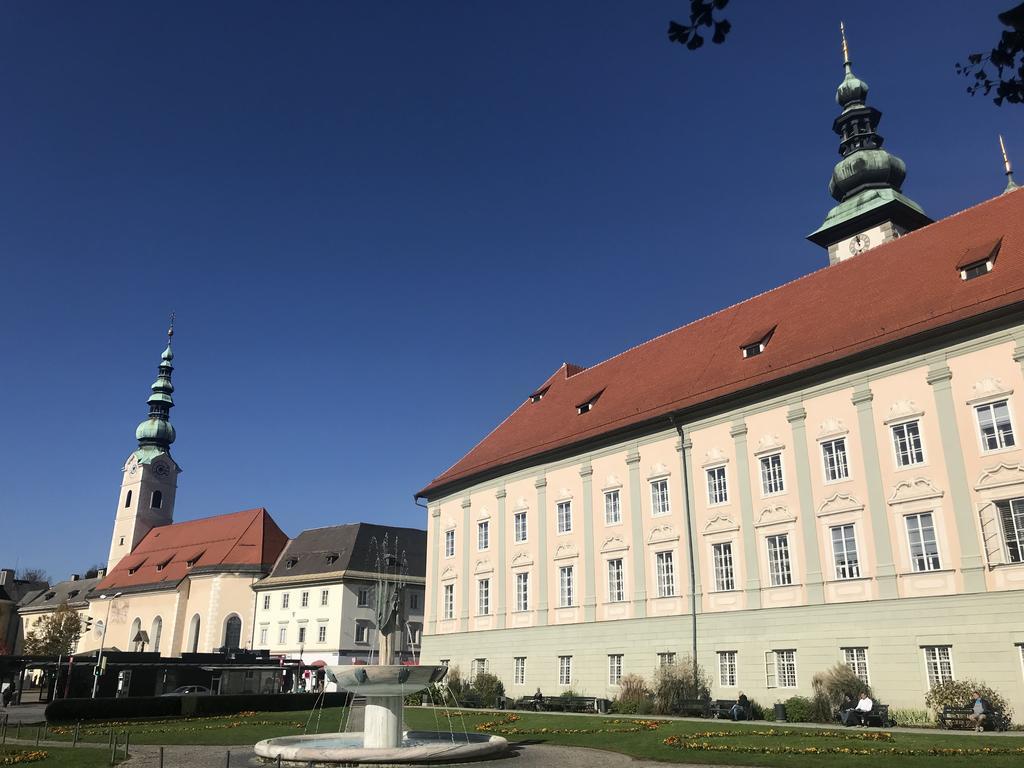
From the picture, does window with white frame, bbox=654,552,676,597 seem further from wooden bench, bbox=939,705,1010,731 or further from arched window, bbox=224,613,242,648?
arched window, bbox=224,613,242,648

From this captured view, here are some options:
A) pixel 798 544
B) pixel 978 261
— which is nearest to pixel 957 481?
pixel 798 544

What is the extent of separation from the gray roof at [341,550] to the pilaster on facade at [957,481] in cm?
4904

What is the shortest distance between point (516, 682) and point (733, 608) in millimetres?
12836

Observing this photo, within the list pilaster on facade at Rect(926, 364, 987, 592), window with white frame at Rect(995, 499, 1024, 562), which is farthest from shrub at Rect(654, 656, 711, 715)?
window with white frame at Rect(995, 499, 1024, 562)

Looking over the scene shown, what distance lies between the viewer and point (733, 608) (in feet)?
102

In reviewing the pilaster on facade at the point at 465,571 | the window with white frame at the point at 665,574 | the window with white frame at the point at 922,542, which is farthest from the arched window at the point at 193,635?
the window with white frame at the point at 922,542

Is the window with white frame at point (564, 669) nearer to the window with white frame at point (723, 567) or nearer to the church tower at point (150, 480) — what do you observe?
the window with white frame at point (723, 567)

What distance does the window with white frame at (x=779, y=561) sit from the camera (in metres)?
29.8

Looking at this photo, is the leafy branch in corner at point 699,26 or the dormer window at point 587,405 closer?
the leafy branch in corner at point 699,26

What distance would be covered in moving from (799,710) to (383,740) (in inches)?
567

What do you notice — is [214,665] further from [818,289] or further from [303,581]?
[818,289]

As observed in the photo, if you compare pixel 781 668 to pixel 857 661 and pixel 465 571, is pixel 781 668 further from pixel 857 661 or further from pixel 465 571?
pixel 465 571

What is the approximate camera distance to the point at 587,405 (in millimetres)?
41812

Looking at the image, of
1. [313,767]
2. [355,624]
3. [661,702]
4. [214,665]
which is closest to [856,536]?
[661,702]
